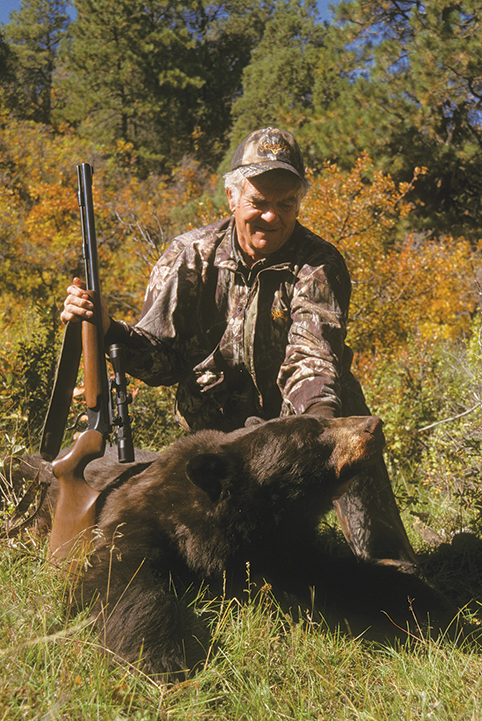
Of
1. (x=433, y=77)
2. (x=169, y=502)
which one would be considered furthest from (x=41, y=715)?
(x=433, y=77)

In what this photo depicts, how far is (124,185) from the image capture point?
22.5 meters

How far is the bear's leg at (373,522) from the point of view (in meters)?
3.01

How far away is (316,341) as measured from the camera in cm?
304

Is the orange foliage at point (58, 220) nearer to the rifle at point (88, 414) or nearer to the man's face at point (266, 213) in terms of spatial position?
the man's face at point (266, 213)

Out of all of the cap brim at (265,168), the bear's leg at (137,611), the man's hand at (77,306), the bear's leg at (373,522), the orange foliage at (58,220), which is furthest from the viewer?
the orange foliage at (58,220)

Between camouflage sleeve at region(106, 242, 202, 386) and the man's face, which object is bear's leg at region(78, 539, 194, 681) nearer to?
camouflage sleeve at region(106, 242, 202, 386)

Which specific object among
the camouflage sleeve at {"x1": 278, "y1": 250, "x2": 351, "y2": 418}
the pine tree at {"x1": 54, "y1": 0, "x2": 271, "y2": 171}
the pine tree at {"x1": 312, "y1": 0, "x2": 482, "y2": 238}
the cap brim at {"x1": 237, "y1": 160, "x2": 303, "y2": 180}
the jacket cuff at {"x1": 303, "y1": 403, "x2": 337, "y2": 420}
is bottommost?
the jacket cuff at {"x1": 303, "y1": 403, "x2": 337, "y2": 420}

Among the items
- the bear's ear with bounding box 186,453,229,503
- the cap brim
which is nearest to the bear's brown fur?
the bear's ear with bounding box 186,453,229,503

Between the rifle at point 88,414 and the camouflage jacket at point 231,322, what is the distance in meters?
0.32

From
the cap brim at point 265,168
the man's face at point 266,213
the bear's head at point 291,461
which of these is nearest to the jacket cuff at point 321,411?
the bear's head at point 291,461

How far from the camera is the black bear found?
236 centimetres

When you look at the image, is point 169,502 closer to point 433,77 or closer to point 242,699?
point 242,699

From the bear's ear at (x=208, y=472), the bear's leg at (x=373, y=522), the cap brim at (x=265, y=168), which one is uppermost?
the cap brim at (x=265, y=168)

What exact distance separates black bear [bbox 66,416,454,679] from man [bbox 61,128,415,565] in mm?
340
